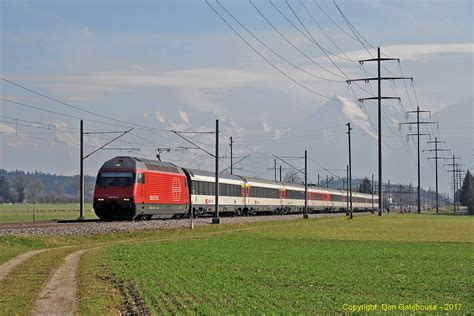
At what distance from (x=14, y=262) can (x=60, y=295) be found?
35.2 feet

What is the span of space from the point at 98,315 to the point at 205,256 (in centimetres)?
1710

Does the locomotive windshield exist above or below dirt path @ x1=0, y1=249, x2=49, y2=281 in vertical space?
above

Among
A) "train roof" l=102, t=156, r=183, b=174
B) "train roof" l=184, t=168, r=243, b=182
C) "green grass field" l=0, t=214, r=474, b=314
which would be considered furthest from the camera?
"train roof" l=184, t=168, r=243, b=182

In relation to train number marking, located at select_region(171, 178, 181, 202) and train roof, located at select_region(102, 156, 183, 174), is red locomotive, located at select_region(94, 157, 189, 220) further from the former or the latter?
train number marking, located at select_region(171, 178, 181, 202)

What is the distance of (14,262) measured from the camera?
102 ft

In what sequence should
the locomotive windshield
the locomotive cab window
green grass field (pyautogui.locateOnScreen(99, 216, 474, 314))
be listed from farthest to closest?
the locomotive cab window → the locomotive windshield → green grass field (pyautogui.locateOnScreen(99, 216, 474, 314))

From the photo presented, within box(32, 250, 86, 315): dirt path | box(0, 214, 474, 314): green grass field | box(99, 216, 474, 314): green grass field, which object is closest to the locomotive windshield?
box(0, 214, 474, 314): green grass field

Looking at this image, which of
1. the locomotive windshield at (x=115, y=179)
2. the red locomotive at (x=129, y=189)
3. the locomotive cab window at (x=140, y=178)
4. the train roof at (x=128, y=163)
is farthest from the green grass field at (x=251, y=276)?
the train roof at (x=128, y=163)

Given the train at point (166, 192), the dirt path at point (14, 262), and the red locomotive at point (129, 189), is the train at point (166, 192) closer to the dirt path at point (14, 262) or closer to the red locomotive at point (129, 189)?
the red locomotive at point (129, 189)

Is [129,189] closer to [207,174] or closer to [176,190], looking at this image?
Result: [176,190]

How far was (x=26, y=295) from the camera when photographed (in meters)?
21.1

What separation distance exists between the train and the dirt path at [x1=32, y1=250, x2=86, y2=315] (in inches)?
1147

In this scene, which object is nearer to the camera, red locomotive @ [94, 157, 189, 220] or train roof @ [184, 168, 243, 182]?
red locomotive @ [94, 157, 189, 220]

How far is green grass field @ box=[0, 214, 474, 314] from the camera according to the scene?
19234mm
